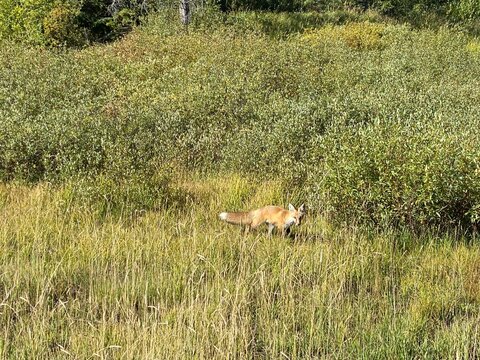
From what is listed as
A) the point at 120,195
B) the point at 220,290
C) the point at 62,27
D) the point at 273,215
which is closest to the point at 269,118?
the point at 120,195

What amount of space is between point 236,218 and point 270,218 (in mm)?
334

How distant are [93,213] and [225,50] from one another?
8.41 metres

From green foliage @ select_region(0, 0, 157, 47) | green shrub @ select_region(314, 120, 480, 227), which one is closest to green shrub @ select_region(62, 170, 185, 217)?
green shrub @ select_region(314, 120, 480, 227)

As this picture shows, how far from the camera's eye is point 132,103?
355 inches

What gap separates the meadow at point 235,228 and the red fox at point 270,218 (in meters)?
0.11

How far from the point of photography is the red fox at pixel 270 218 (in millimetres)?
4801

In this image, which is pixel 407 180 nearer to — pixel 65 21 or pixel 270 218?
pixel 270 218

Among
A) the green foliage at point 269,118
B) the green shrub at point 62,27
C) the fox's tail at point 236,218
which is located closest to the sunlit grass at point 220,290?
the fox's tail at point 236,218

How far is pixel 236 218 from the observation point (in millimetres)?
5066

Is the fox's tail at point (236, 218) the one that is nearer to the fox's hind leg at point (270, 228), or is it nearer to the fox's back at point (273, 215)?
the fox's back at point (273, 215)

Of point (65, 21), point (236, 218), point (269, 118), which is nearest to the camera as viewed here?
point (236, 218)

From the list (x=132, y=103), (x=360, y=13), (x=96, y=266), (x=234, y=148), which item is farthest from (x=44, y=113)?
(x=360, y=13)

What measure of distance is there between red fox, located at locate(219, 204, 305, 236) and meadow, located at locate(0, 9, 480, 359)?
11 centimetres

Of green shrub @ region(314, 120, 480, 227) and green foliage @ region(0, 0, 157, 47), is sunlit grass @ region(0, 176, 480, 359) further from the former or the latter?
green foliage @ region(0, 0, 157, 47)
